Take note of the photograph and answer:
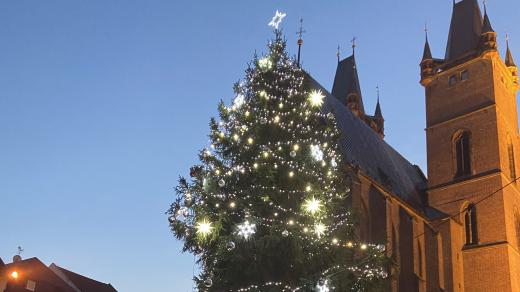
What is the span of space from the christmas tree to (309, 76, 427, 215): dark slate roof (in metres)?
13.8

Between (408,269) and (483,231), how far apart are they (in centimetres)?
645

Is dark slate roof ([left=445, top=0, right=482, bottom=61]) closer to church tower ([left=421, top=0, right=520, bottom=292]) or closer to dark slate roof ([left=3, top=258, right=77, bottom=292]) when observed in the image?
church tower ([left=421, top=0, right=520, bottom=292])

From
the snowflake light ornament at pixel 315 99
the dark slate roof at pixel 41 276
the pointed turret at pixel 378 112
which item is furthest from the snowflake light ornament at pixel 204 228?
the pointed turret at pixel 378 112

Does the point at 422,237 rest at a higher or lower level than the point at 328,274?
higher

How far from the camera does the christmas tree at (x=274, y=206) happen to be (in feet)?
46.3

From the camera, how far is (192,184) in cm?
1504

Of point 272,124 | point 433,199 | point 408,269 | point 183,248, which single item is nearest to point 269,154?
point 272,124

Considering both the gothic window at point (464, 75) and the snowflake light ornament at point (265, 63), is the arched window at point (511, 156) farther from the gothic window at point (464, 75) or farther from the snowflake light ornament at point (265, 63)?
the snowflake light ornament at point (265, 63)

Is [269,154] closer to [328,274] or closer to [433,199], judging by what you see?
[328,274]

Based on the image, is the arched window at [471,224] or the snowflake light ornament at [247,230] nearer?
the snowflake light ornament at [247,230]

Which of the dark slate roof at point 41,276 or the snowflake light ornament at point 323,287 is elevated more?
the dark slate roof at point 41,276

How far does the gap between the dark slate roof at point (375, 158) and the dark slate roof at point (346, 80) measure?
6.76 metres

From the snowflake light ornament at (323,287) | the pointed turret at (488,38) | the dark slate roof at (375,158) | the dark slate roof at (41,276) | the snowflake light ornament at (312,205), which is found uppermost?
the pointed turret at (488,38)

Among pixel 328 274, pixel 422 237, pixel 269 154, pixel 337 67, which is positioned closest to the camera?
pixel 328 274
